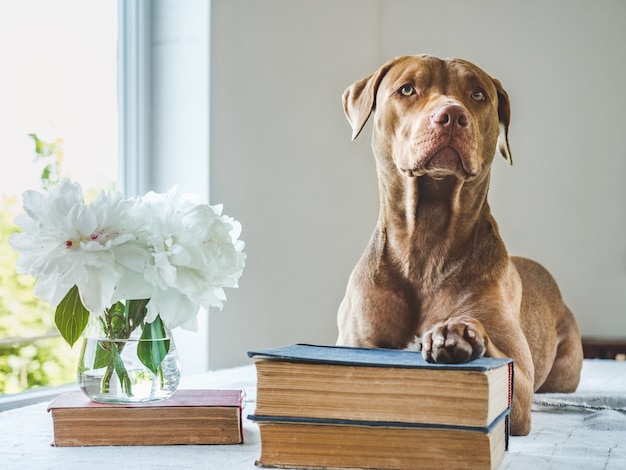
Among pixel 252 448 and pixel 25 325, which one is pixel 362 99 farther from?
→ pixel 25 325

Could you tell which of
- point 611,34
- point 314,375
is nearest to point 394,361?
point 314,375

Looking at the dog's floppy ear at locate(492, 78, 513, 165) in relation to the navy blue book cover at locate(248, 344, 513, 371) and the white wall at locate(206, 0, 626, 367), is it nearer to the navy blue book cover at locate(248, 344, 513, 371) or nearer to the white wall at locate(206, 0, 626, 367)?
the navy blue book cover at locate(248, 344, 513, 371)

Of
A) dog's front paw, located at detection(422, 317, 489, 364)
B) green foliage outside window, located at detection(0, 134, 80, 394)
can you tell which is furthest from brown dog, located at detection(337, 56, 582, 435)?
green foliage outside window, located at detection(0, 134, 80, 394)

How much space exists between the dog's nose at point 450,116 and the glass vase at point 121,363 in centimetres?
54

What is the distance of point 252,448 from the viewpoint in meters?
1.06

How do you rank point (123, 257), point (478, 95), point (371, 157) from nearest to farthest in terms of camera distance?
point (123, 257), point (478, 95), point (371, 157)

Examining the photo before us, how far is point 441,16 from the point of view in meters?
3.09

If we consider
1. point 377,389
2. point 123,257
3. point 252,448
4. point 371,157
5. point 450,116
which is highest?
point 371,157

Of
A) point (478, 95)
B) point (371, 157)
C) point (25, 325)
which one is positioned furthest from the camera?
point (371, 157)

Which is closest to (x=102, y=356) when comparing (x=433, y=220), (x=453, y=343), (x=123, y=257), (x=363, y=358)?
(x=123, y=257)

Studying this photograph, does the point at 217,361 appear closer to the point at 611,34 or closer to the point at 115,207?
the point at 115,207

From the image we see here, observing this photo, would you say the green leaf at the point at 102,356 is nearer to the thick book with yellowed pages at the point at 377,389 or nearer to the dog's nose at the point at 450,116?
the thick book with yellowed pages at the point at 377,389

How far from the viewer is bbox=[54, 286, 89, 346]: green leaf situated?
1076 millimetres

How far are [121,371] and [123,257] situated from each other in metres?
0.17
